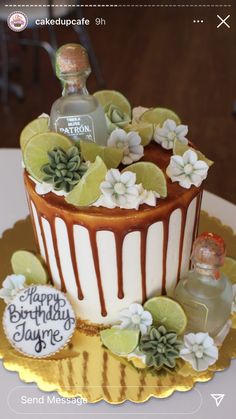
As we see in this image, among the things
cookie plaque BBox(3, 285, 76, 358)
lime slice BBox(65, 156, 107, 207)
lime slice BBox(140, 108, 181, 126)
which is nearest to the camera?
lime slice BBox(65, 156, 107, 207)

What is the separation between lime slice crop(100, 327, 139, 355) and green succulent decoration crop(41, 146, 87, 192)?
0.25 meters

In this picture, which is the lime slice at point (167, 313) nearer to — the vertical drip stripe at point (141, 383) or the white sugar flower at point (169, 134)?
the vertical drip stripe at point (141, 383)

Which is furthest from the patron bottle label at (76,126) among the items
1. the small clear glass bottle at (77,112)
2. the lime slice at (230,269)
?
the lime slice at (230,269)

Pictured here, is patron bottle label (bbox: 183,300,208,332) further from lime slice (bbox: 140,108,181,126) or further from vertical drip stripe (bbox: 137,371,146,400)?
lime slice (bbox: 140,108,181,126)

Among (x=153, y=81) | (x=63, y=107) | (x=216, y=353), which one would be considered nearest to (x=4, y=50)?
(x=153, y=81)

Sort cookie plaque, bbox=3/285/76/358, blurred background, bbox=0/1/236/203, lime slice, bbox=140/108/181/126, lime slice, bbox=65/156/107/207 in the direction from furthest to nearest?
blurred background, bbox=0/1/236/203, lime slice, bbox=140/108/181/126, cookie plaque, bbox=3/285/76/358, lime slice, bbox=65/156/107/207

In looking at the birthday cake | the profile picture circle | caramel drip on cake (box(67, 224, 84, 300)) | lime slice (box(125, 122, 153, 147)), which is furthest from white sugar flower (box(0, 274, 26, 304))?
the profile picture circle

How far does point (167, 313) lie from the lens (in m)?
0.89

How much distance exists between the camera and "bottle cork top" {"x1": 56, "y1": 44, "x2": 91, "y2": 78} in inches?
31.6

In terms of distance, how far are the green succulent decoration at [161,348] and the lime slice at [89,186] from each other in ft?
0.77

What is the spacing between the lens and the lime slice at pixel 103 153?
84 cm

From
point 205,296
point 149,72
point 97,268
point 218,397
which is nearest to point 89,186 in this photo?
point 97,268

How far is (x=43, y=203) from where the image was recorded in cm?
86

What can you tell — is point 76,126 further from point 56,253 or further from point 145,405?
point 145,405
